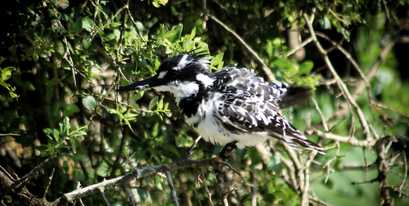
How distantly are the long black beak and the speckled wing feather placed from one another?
0.21m

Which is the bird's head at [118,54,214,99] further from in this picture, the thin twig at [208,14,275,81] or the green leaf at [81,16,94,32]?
the thin twig at [208,14,275,81]

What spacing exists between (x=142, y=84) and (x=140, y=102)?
1.51ft

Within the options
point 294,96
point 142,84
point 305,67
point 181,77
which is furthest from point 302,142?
point 305,67

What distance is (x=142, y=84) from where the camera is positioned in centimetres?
236

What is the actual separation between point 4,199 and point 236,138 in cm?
75

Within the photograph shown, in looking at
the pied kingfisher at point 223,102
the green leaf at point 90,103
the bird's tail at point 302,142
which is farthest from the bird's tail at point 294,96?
the green leaf at point 90,103

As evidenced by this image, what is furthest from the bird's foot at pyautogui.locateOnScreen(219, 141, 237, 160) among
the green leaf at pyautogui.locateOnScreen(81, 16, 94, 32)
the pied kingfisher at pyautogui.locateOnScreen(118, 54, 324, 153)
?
the green leaf at pyautogui.locateOnScreen(81, 16, 94, 32)

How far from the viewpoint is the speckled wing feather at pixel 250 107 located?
2.36 meters

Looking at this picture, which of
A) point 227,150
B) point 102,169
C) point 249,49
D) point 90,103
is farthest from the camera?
point 249,49

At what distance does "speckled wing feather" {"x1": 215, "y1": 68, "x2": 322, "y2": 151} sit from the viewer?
236cm

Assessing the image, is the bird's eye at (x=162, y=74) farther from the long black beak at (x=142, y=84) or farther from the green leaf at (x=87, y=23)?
the green leaf at (x=87, y=23)

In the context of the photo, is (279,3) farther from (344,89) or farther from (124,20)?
(124,20)

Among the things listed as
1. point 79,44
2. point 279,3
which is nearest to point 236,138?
point 79,44

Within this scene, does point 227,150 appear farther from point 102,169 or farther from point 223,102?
point 102,169
